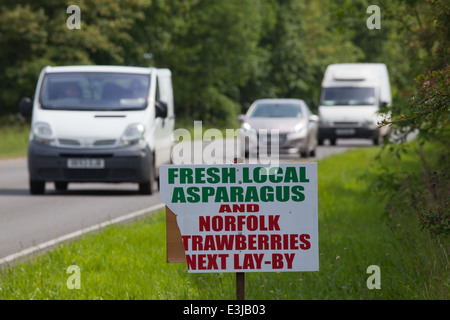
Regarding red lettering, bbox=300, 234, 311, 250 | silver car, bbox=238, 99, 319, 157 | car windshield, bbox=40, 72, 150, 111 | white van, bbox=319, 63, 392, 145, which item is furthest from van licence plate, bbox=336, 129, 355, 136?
red lettering, bbox=300, 234, 311, 250

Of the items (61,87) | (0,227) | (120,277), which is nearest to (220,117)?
(61,87)

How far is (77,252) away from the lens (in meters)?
9.36

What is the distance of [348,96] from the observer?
3631cm

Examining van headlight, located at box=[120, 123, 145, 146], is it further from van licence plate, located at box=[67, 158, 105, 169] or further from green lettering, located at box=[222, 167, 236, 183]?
green lettering, located at box=[222, 167, 236, 183]

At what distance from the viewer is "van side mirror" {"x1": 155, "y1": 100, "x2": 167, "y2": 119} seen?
16.8 metres

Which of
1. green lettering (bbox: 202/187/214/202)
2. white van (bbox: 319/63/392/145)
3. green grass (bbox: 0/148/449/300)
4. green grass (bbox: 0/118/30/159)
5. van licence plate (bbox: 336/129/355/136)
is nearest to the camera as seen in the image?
green lettering (bbox: 202/187/214/202)

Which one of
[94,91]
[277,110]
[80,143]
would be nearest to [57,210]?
[80,143]

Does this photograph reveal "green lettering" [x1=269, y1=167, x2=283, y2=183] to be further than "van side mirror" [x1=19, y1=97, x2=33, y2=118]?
No

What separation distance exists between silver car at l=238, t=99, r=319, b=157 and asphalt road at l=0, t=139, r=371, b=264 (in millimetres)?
7466

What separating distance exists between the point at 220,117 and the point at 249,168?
61788 millimetres

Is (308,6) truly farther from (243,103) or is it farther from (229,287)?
(229,287)

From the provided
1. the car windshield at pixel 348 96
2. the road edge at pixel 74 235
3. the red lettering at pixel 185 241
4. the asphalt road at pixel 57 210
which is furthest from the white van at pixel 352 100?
the red lettering at pixel 185 241
